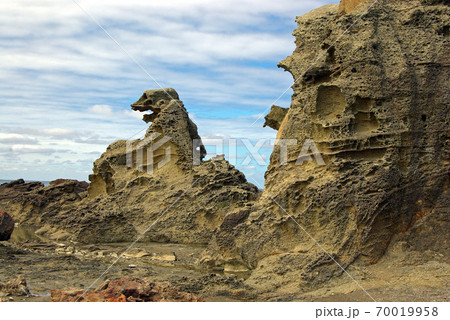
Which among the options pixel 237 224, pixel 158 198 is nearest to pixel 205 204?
pixel 158 198

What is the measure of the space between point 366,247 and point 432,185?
1.45 meters

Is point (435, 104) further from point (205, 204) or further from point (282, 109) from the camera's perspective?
point (205, 204)

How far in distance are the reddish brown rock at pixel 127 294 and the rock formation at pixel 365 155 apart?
1.98 meters

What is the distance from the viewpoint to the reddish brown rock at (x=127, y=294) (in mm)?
5739

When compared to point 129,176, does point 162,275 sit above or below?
below

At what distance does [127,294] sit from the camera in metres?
6.02

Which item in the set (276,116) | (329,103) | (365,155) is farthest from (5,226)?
(365,155)

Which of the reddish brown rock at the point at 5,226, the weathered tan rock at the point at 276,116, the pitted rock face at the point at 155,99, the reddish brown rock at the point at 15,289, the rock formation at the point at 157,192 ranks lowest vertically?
the reddish brown rock at the point at 15,289

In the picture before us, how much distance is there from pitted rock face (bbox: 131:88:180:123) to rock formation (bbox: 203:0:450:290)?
27.0 feet

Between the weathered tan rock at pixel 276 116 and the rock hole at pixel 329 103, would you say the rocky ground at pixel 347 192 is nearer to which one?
the rock hole at pixel 329 103

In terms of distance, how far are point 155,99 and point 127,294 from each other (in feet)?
37.5

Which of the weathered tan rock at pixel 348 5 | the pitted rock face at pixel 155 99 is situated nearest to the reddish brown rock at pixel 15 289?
the weathered tan rock at pixel 348 5

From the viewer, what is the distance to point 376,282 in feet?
24.8

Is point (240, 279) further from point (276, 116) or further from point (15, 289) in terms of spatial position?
point (276, 116)
